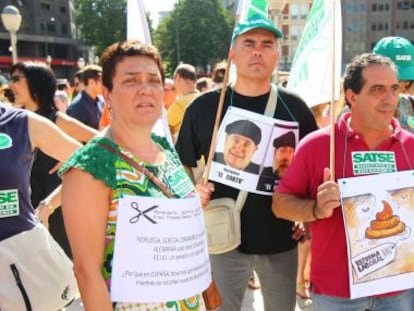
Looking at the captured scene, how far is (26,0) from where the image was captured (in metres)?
58.4

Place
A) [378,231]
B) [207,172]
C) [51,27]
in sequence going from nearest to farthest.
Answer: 1. [378,231]
2. [207,172]
3. [51,27]

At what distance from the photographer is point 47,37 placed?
6197 cm

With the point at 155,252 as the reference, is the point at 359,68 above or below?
above

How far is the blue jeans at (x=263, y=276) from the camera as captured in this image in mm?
2652

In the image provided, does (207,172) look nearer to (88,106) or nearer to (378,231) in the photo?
(378,231)

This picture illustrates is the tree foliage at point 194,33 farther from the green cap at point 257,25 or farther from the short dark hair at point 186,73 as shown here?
the green cap at point 257,25

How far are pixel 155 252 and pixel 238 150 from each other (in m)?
1.05

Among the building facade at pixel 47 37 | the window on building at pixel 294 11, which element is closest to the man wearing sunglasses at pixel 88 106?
the building facade at pixel 47 37

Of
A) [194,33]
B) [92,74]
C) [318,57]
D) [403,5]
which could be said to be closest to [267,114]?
[318,57]

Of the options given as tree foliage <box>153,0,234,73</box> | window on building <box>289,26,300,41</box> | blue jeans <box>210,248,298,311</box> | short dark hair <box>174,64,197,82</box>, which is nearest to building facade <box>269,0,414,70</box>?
tree foliage <box>153,0,234,73</box>

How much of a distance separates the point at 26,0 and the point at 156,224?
6388 centimetres

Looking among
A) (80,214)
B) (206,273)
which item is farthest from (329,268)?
(80,214)

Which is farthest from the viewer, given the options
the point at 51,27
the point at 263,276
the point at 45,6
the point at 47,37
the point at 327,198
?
the point at 51,27

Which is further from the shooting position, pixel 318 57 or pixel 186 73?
pixel 186 73
